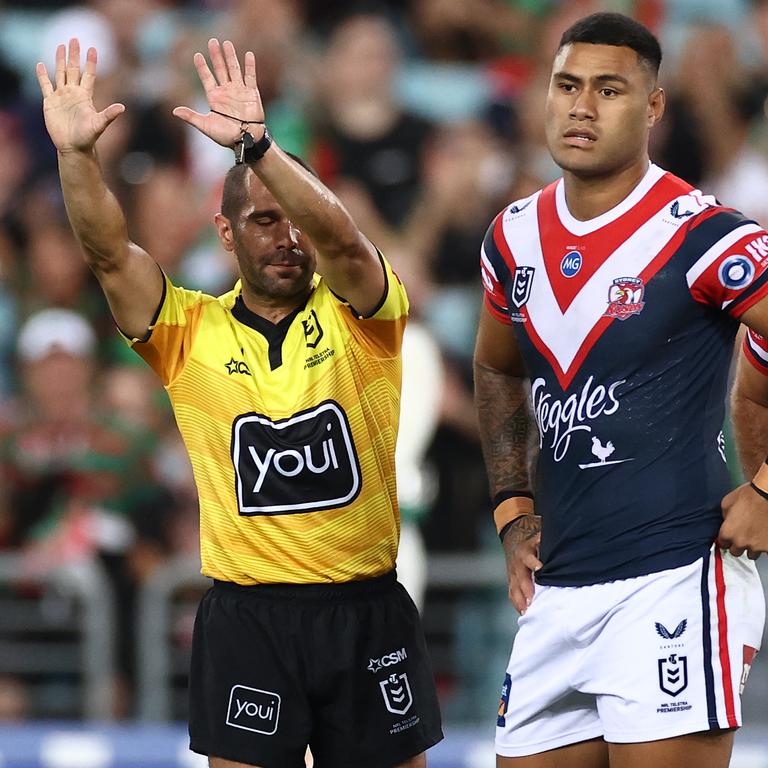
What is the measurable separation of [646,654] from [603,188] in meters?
1.15

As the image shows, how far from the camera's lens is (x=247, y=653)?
4.34 meters

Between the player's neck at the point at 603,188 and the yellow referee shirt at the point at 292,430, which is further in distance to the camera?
the yellow referee shirt at the point at 292,430

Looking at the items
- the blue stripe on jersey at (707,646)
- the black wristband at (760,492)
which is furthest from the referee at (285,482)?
the black wristband at (760,492)

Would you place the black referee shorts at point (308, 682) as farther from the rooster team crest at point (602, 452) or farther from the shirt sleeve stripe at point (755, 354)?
the shirt sleeve stripe at point (755, 354)

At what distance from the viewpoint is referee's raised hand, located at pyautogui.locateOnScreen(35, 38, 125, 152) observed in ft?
13.9

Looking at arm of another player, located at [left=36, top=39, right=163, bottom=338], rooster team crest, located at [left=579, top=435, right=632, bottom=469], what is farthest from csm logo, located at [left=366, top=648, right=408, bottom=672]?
arm of another player, located at [left=36, top=39, right=163, bottom=338]

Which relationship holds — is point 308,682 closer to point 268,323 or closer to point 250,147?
point 268,323

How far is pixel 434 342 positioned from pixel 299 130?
1.67 meters

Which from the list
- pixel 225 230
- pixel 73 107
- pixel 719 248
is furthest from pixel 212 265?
pixel 719 248

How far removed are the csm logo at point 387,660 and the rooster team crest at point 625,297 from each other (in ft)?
3.81

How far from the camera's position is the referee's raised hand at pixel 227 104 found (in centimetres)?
A: 402

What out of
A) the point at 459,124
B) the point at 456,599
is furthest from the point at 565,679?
the point at 459,124

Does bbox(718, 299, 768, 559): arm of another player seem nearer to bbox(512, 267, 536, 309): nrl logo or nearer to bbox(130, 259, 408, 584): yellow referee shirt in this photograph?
bbox(512, 267, 536, 309): nrl logo

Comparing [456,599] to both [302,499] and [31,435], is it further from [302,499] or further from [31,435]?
[302,499]
